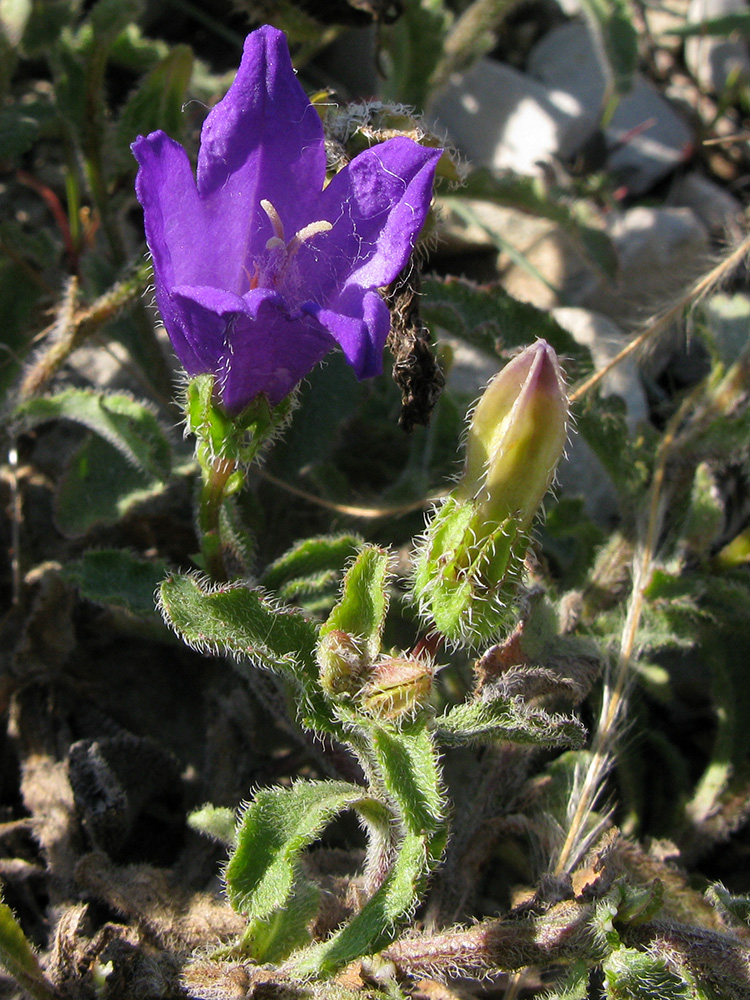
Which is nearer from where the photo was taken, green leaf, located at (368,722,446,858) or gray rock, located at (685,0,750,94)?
green leaf, located at (368,722,446,858)

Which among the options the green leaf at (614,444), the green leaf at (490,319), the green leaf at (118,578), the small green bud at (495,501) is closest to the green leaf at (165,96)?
the green leaf at (490,319)

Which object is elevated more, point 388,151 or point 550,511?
point 388,151

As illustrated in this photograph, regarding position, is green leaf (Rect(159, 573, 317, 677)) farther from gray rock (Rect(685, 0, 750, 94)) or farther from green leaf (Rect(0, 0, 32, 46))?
gray rock (Rect(685, 0, 750, 94))

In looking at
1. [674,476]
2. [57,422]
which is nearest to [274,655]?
[674,476]

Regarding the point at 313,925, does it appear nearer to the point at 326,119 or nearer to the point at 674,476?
the point at 674,476

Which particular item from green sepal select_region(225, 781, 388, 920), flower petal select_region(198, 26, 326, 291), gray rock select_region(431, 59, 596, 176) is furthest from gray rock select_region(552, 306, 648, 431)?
green sepal select_region(225, 781, 388, 920)
